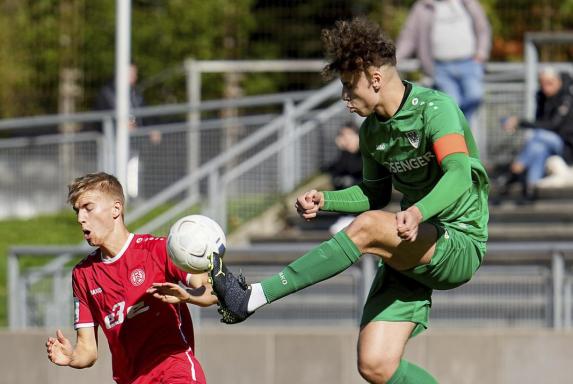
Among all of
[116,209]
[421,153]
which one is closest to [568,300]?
[421,153]

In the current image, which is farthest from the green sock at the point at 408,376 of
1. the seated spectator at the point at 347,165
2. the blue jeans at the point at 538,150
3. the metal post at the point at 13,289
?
the blue jeans at the point at 538,150

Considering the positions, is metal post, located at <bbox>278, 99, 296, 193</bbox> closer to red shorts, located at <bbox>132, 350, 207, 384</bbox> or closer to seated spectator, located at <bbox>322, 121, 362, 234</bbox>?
seated spectator, located at <bbox>322, 121, 362, 234</bbox>

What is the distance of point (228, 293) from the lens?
7.01m

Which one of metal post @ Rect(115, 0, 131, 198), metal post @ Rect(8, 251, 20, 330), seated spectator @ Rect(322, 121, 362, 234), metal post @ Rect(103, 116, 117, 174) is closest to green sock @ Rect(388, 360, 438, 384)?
metal post @ Rect(115, 0, 131, 198)

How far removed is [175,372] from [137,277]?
1.78 ft

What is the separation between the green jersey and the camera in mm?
7484

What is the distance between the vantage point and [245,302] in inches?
279

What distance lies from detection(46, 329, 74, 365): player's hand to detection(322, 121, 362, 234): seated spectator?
659 cm

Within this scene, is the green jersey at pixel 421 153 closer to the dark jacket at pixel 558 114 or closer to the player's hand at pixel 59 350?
the player's hand at pixel 59 350

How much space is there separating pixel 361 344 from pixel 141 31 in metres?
16.2

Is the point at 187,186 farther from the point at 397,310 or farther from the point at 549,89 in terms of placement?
the point at 397,310

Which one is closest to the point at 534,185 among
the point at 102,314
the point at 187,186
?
the point at 187,186

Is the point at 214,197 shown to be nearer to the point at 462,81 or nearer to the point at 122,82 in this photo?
the point at 122,82

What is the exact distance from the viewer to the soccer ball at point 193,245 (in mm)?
6926
